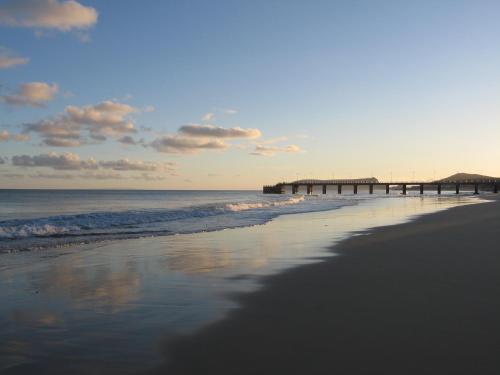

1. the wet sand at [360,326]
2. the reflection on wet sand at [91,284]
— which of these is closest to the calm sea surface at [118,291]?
the reflection on wet sand at [91,284]

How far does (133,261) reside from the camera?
10758 millimetres

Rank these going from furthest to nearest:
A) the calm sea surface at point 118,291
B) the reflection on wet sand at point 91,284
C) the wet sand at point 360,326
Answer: the reflection on wet sand at point 91,284 → the calm sea surface at point 118,291 → the wet sand at point 360,326

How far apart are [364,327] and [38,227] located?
712 inches

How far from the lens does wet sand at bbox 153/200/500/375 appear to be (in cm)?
416

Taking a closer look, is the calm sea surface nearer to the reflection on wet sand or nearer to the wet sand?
the reflection on wet sand

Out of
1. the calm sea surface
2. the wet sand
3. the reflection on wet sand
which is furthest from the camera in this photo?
the reflection on wet sand

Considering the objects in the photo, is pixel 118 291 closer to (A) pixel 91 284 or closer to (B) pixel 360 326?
(A) pixel 91 284

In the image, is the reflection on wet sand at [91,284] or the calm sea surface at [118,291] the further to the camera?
the reflection on wet sand at [91,284]

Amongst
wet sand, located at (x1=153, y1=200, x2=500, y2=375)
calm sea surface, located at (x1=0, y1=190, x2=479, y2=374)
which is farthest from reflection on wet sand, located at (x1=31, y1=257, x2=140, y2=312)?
wet sand, located at (x1=153, y1=200, x2=500, y2=375)

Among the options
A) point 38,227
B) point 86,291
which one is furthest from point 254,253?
point 38,227

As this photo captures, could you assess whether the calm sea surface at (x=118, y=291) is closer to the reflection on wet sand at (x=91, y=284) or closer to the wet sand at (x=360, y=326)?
the reflection on wet sand at (x=91, y=284)

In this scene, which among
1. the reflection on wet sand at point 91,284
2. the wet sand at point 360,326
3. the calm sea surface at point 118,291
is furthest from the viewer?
the reflection on wet sand at point 91,284

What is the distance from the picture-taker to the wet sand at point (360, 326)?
4.16 m

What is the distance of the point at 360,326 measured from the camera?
17.3 ft
